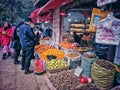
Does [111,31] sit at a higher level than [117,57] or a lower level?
higher

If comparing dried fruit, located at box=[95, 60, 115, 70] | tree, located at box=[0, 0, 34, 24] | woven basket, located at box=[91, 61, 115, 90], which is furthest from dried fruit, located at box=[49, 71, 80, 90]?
tree, located at box=[0, 0, 34, 24]

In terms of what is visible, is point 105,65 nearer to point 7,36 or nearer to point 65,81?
point 65,81

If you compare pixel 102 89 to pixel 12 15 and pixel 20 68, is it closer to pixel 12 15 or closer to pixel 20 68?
pixel 20 68

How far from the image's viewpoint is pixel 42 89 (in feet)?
16.1

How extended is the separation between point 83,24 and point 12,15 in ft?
38.6

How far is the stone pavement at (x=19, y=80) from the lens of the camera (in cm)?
509

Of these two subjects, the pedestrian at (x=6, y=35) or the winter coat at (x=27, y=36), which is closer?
the winter coat at (x=27, y=36)

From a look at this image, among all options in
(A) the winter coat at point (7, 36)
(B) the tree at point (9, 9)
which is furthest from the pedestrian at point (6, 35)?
(B) the tree at point (9, 9)

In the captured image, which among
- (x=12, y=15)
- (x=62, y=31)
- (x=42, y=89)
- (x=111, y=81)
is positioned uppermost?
(x=12, y=15)

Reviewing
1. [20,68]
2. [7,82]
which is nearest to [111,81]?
[7,82]

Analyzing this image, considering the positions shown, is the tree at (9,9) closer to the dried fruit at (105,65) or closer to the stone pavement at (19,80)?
the stone pavement at (19,80)

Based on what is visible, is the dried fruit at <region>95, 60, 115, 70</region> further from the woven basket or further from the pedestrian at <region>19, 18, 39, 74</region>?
the pedestrian at <region>19, 18, 39, 74</region>

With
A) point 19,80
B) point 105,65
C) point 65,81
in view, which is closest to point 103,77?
point 105,65

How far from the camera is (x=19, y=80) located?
18.6 ft
